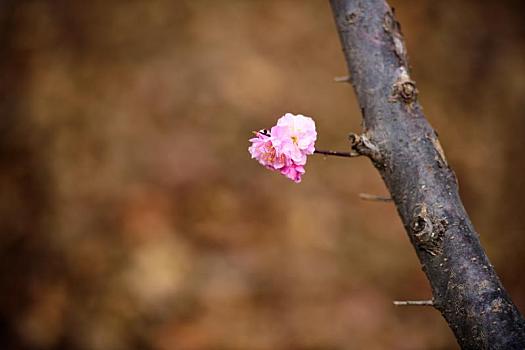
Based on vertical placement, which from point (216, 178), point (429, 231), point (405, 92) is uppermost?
point (405, 92)

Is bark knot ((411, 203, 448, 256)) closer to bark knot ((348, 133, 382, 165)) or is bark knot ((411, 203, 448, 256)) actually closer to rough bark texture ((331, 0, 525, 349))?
rough bark texture ((331, 0, 525, 349))

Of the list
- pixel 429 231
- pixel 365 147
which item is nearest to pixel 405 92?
pixel 365 147

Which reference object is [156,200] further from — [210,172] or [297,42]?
[297,42]

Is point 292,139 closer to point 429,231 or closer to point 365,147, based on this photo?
point 365,147

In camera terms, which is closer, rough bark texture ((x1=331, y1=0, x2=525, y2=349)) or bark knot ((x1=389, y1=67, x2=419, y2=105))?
rough bark texture ((x1=331, y1=0, x2=525, y2=349))

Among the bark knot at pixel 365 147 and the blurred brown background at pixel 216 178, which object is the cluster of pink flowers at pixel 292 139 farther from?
the blurred brown background at pixel 216 178

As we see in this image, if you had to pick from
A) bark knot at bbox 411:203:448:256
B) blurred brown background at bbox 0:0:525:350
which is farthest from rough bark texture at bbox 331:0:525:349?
blurred brown background at bbox 0:0:525:350

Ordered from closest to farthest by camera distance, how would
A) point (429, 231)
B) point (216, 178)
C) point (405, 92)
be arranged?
point (429, 231) → point (405, 92) → point (216, 178)
